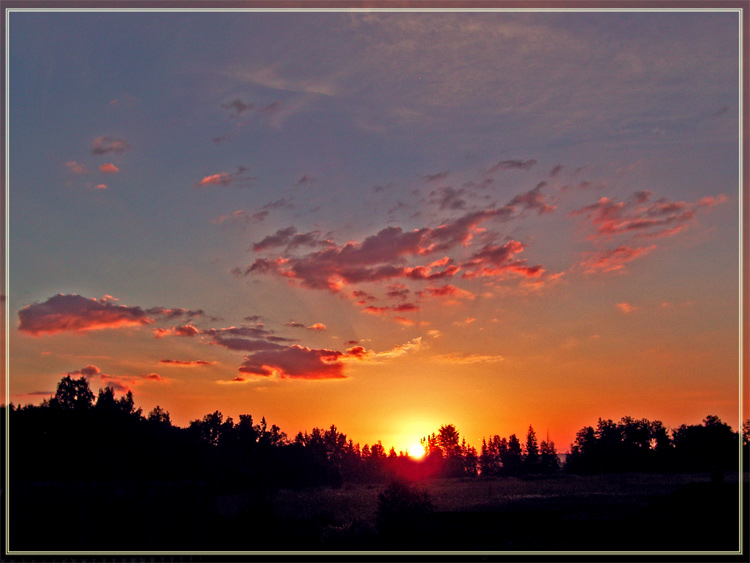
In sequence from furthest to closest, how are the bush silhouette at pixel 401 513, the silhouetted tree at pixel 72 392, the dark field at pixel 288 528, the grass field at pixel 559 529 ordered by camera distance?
1. the silhouetted tree at pixel 72 392
2. the bush silhouette at pixel 401 513
3. the grass field at pixel 559 529
4. the dark field at pixel 288 528

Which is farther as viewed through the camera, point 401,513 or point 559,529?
point 401,513

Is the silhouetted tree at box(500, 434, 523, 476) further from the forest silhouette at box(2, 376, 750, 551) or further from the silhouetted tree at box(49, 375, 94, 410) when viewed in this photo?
the silhouetted tree at box(49, 375, 94, 410)

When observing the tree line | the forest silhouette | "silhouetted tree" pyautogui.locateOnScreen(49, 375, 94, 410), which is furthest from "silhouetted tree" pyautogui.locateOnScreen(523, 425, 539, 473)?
"silhouetted tree" pyautogui.locateOnScreen(49, 375, 94, 410)

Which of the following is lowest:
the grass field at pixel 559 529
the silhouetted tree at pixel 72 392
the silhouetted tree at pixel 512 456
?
the silhouetted tree at pixel 512 456

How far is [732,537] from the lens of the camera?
65.7 feet

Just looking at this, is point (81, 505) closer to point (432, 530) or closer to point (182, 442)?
point (432, 530)

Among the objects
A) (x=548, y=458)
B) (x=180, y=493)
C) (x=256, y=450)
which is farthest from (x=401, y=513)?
(x=548, y=458)

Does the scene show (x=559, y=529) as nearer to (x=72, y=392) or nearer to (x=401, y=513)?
(x=401, y=513)

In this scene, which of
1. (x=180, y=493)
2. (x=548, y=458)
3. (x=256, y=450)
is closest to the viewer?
(x=180, y=493)

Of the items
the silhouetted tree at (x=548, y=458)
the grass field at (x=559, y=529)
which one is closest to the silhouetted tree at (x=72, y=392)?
the grass field at (x=559, y=529)

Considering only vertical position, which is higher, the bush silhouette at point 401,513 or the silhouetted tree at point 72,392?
the silhouetted tree at point 72,392

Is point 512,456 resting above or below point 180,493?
below

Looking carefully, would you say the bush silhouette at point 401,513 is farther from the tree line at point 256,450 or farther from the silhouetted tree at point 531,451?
the silhouetted tree at point 531,451
